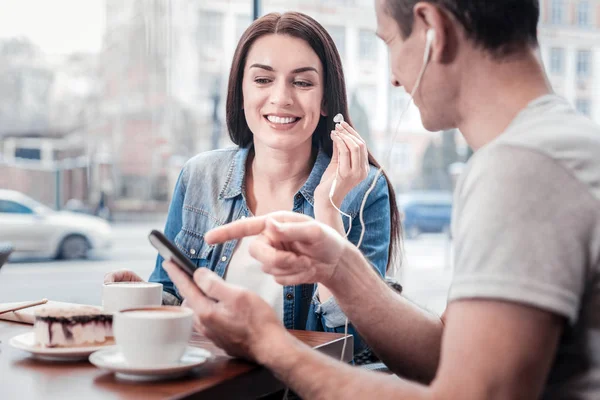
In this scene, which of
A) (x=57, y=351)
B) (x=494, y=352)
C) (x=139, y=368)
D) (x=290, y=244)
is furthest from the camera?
(x=290, y=244)

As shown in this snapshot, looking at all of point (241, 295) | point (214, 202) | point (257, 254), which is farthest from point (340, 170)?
point (241, 295)

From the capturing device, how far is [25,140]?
16.6 ft

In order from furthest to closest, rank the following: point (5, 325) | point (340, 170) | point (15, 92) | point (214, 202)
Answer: point (15, 92)
point (214, 202)
point (340, 170)
point (5, 325)

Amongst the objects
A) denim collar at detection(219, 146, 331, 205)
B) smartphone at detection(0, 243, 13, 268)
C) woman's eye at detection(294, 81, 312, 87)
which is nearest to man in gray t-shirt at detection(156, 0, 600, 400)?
smartphone at detection(0, 243, 13, 268)

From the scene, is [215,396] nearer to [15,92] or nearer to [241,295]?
[241,295]

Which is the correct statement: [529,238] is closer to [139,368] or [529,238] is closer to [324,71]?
[139,368]

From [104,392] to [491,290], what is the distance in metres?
0.51

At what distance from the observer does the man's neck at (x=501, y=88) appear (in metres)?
0.98

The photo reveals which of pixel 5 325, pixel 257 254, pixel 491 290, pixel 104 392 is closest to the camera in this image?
pixel 491 290

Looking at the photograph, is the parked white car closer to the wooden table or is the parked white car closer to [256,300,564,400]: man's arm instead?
the wooden table

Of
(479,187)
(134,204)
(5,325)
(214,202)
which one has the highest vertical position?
(479,187)

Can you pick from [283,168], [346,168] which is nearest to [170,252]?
[346,168]

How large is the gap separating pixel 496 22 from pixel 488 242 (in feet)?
1.09

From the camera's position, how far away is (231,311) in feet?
3.33
